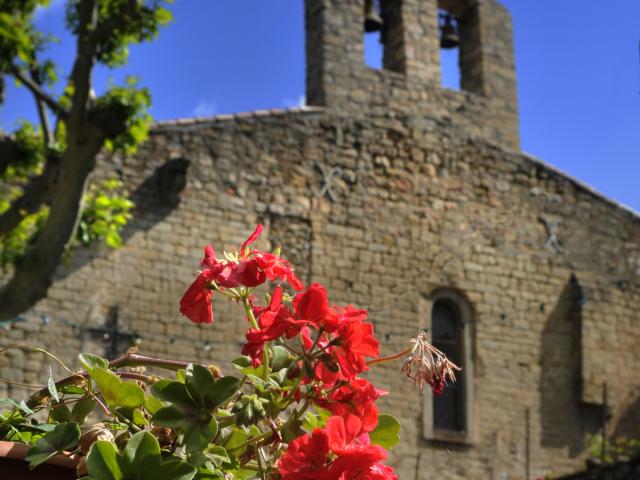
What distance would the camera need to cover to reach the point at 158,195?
11.3 metres

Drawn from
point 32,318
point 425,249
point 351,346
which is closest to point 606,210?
point 425,249

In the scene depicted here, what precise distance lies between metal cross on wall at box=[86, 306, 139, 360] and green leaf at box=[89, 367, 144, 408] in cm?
900

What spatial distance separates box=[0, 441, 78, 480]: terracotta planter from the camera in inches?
64.9

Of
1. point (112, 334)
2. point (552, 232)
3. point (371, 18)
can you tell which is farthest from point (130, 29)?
point (552, 232)

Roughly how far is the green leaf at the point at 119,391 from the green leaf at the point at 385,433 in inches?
18.9

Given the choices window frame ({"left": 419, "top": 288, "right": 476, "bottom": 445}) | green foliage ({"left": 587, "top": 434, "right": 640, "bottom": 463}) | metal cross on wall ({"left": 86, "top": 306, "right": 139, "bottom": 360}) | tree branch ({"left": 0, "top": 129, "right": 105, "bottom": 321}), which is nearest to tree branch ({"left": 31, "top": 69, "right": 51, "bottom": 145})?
tree branch ({"left": 0, "top": 129, "right": 105, "bottom": 321})

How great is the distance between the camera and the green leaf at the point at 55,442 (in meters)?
1.62

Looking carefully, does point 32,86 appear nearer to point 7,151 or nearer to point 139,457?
point 7,151

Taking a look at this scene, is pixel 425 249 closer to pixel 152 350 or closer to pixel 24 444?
pixel 152 350

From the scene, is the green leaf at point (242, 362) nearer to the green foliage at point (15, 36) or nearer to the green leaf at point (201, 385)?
the green leaf at point (201, 385)

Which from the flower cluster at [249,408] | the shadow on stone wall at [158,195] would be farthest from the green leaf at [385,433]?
the shadow on stone wall at [158,195]

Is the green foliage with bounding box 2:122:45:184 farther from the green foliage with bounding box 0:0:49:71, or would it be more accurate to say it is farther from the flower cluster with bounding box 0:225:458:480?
the flower cluster with bounding box 0:225:458:480

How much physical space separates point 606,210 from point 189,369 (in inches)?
519

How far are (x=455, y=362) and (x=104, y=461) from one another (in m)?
11.3
